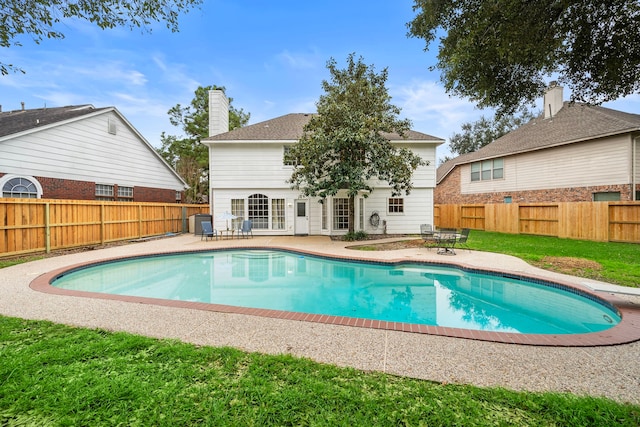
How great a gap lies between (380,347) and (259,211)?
14.1 meters

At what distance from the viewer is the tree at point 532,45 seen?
3.84 metres

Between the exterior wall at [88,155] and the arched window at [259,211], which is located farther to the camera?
the arched window at [259,211]

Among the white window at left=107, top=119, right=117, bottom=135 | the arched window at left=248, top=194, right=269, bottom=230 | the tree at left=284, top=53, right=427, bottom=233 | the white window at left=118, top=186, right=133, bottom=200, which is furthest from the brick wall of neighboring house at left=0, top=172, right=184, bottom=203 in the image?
the tree at left=284, top=53, right=427, bottom=233

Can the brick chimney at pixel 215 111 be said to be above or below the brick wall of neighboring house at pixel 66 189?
above

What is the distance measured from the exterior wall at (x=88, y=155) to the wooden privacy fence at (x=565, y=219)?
71.6ft

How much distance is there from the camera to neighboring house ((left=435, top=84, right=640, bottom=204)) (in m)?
14.0

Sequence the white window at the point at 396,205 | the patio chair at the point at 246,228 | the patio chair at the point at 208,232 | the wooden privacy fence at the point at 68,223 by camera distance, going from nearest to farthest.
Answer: the wooden privacy fence at the point at 68,223 → the patio chair at the point at 208,232 → the patio chair at the point at 246,228 → the white window at the point at 396,205

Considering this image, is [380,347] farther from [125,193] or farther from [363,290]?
[125,193]

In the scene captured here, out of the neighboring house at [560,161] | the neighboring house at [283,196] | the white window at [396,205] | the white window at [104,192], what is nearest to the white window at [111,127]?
the white window at [104,192]

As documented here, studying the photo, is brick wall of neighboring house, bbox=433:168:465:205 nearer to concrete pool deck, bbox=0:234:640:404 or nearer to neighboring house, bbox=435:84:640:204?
neighboring house, bbox=435:84:640:204

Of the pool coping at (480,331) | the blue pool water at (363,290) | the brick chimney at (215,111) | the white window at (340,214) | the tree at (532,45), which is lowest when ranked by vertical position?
the blue pool water at (363,290)

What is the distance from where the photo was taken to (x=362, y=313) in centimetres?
613

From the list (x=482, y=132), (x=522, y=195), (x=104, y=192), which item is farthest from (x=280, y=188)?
(x=482, y=132)

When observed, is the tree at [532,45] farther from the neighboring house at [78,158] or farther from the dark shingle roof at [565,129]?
the neighboring house at [78,158]
